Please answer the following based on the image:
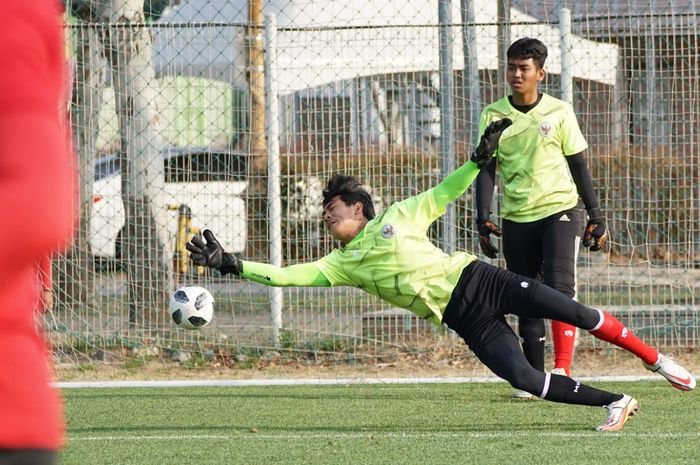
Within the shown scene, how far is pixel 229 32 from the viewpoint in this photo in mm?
9492

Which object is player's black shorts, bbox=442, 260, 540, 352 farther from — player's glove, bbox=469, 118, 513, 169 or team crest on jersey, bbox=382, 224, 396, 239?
player's glove, bbox=469, 118, 513, 169

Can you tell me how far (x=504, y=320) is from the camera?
580 cm

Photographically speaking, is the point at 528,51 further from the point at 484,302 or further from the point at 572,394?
the point at 572,394

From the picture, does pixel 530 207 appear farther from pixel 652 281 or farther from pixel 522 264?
pixel 652 281

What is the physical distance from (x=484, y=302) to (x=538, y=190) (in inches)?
54.1

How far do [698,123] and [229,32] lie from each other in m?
3.85

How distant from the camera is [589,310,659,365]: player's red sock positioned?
6020mm

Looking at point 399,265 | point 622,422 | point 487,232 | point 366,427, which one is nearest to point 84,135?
point 487,232

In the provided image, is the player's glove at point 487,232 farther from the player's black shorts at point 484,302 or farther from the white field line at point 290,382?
the white field line at point 290,382

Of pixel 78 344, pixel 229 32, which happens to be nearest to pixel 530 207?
pixel 229 32

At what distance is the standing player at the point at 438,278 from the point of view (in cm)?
569

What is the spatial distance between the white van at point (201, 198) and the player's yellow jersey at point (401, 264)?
149 inches

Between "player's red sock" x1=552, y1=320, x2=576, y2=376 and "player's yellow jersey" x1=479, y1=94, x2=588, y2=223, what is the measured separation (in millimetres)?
738

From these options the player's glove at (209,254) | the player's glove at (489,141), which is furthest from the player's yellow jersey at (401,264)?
the player's glove at (209,254)
